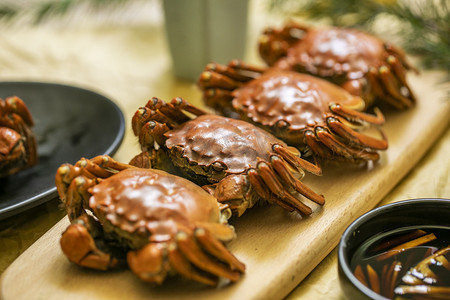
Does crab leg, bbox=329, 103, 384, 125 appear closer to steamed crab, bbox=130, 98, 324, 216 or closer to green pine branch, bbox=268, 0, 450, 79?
steamed crab, bbox=130, 98, 324, 216

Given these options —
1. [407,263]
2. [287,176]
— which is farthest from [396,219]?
[287,176]

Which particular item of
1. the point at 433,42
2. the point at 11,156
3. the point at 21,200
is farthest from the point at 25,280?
the point at 433,42

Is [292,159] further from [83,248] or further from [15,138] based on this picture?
[15,138]

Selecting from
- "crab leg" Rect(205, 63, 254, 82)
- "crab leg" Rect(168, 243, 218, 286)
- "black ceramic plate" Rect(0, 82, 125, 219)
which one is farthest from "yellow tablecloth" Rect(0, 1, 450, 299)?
"crab leg" Rect(168, 243, 218, 286)

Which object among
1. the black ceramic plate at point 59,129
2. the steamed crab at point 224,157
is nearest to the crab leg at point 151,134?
the steamed crab at point 224,157

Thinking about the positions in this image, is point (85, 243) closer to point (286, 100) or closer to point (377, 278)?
point (377, 278)

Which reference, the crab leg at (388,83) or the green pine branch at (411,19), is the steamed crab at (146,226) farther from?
the green pine branch at (411,19)
